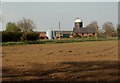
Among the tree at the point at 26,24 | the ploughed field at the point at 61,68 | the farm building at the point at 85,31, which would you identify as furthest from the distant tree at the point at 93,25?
the ploughed field at the point at 61,68

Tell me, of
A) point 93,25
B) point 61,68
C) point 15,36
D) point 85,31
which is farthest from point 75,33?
point 61,68

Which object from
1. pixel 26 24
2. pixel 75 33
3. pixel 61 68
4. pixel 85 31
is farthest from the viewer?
pixel 75 33

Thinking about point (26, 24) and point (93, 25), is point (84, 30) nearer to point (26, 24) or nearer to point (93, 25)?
point (93, 25)

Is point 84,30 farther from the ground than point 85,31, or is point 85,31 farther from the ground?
point 84,30

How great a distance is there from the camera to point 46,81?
9.28 meters

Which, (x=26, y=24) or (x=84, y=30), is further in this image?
(x=84, y=30)

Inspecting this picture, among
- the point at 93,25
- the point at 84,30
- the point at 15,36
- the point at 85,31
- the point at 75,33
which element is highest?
the point at 93,25

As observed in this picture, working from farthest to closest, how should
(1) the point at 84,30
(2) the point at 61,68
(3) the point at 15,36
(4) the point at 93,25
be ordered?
1. (1) the point at 84,30
2. (4) the point at 93,25
3. (3) the point at 15,36
4. (2) the point at 61,68

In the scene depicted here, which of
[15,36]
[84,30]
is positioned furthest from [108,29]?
[15,36]

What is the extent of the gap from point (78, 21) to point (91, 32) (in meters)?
23.3

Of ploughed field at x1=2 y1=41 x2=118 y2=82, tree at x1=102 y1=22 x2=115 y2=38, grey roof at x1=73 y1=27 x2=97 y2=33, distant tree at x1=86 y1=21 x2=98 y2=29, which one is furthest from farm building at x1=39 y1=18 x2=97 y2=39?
ploughed field at x1=2 y1=41 x2=118 y2=82

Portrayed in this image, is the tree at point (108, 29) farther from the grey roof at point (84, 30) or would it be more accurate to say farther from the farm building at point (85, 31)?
the grey roof at point (84, 30)

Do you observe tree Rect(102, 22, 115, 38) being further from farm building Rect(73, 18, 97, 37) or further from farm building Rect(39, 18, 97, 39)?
farm building Rect(73, 18, 97, 37)

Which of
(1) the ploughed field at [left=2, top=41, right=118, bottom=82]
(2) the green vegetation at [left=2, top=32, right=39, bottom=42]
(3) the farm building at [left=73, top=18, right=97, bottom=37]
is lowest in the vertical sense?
(1) the ploughed field at [left=2, top=41, right=118, bottom=82]
